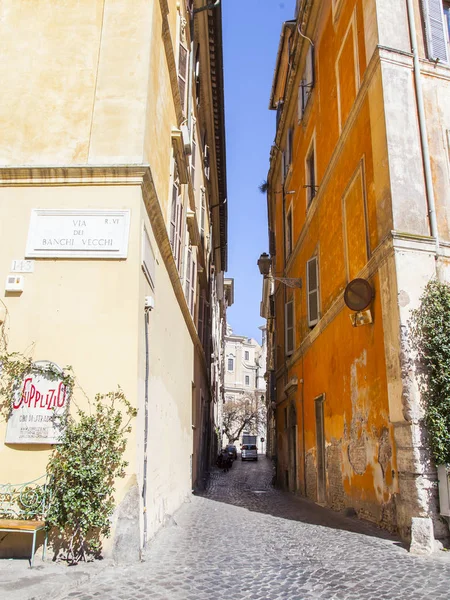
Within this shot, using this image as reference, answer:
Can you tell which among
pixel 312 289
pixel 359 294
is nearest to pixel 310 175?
pixel 312 289

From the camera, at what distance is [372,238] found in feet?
26.9

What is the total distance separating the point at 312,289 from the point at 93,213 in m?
7.35

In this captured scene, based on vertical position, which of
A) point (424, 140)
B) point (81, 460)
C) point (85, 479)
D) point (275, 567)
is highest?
point (424, 140)

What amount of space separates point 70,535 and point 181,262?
673 cm

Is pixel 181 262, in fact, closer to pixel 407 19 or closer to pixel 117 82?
pixel 117 82

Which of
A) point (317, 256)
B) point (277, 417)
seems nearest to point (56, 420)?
point (317, 256)

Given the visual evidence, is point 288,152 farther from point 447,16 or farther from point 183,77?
point 447,16

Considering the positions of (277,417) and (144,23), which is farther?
(277,417)

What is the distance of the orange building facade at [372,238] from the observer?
693 cm

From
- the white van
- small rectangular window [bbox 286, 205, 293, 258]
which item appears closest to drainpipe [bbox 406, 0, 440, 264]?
small rectangular window [bbox 286, 205, 293, 258]

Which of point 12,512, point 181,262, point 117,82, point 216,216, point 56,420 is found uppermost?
point 216,216

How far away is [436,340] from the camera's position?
654 cm

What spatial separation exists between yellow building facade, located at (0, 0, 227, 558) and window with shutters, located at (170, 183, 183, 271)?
0.77 metres

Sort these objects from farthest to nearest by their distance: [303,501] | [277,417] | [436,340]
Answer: [277,417] < [303,501] < [436,340]
